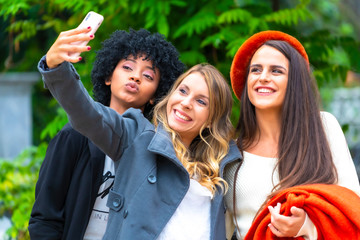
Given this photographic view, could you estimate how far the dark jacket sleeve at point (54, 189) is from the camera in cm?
272

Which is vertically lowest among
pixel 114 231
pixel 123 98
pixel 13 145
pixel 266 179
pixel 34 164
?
pixel 13 145

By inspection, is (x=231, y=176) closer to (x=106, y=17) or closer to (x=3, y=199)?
(x=106, y=17)

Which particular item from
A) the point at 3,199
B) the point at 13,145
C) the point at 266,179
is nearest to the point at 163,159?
the point at 266,179

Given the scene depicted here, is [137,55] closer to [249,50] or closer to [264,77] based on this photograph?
[249,50]

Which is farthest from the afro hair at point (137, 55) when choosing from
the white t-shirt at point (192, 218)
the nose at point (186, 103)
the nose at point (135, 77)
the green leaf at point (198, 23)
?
the green leaf at point (198, 23)

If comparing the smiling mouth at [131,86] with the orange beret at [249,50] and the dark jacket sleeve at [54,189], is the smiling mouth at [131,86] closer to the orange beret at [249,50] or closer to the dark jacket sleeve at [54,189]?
the dark jacket sleeve at [54,189]

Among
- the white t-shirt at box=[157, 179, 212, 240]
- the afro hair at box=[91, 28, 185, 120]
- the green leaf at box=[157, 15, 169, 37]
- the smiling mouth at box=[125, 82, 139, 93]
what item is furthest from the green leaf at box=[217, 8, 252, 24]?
the white t-shirt at box=[157, 179, 212, 240]

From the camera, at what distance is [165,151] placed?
8.55 feet

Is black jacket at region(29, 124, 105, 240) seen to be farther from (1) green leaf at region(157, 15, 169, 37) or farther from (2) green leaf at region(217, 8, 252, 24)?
(2) green leaf at region(217, 8, 252, 24)

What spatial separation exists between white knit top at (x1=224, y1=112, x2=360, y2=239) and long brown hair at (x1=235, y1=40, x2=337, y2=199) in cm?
5

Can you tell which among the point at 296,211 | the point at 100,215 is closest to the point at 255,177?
→ the point at 296,211

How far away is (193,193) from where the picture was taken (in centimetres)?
274

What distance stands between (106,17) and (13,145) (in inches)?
132

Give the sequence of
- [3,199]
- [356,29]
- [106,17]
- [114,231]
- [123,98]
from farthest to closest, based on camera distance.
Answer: [356,29] → [3,199] → [106,17] → [123,98] → [114,231]
